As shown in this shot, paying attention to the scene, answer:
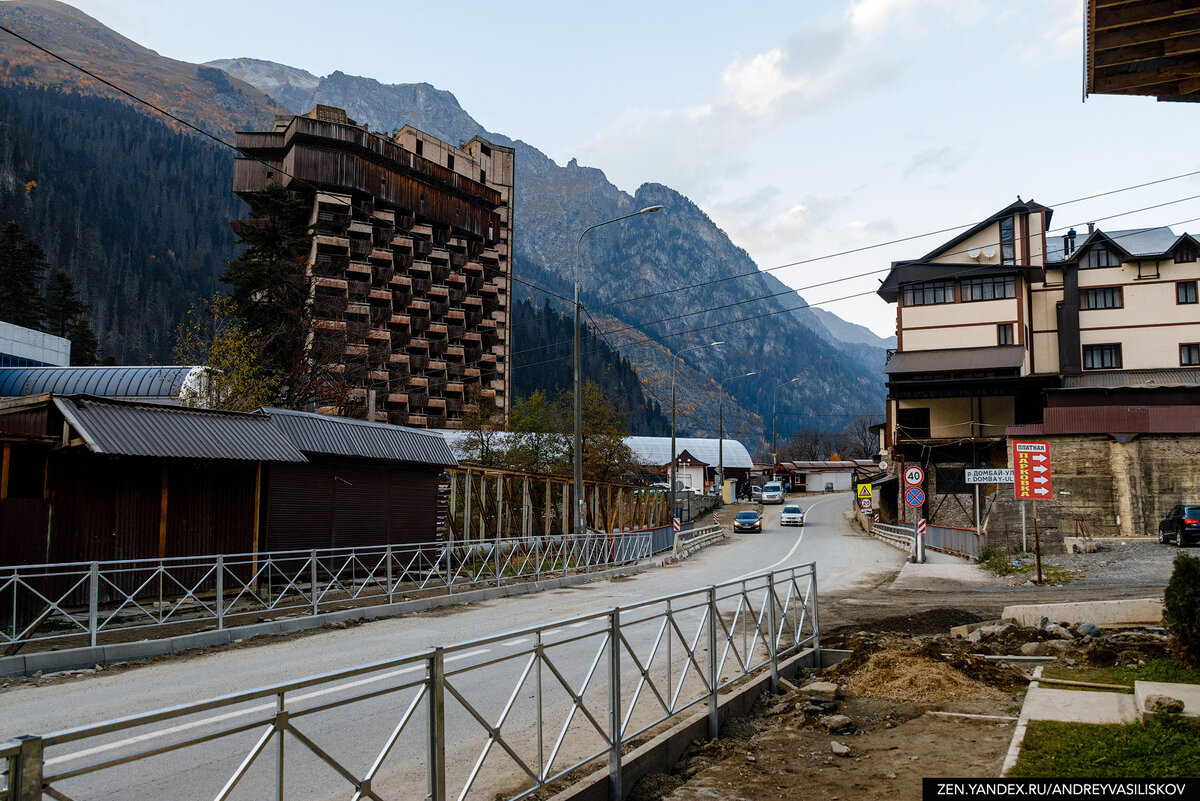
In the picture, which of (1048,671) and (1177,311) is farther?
(1177,311)

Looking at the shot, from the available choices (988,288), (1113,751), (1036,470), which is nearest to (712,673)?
(1113,751)

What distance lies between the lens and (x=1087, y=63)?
10172mm

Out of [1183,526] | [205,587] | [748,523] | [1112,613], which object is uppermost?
[1183,526]

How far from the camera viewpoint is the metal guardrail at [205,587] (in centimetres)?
1224

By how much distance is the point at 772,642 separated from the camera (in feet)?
32.4

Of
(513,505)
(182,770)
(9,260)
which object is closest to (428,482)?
(513,505)

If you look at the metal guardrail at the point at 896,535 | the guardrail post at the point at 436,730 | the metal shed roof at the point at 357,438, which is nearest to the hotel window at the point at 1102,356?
the metal guardrail at the point at 896,535

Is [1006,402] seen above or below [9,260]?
below

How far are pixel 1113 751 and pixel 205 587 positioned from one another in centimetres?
1523

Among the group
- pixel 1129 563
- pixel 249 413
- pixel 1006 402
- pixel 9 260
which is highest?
pixel 9 260

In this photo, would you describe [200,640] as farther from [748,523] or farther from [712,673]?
[748,523]

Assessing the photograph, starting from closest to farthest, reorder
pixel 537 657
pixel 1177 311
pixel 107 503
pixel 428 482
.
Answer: pixel 537 657 → pixel 107 503 → pixel 428 482 → pixel 1177 311

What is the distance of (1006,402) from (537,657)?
155 feet

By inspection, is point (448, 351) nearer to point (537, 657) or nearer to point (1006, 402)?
point (1006, 402)
